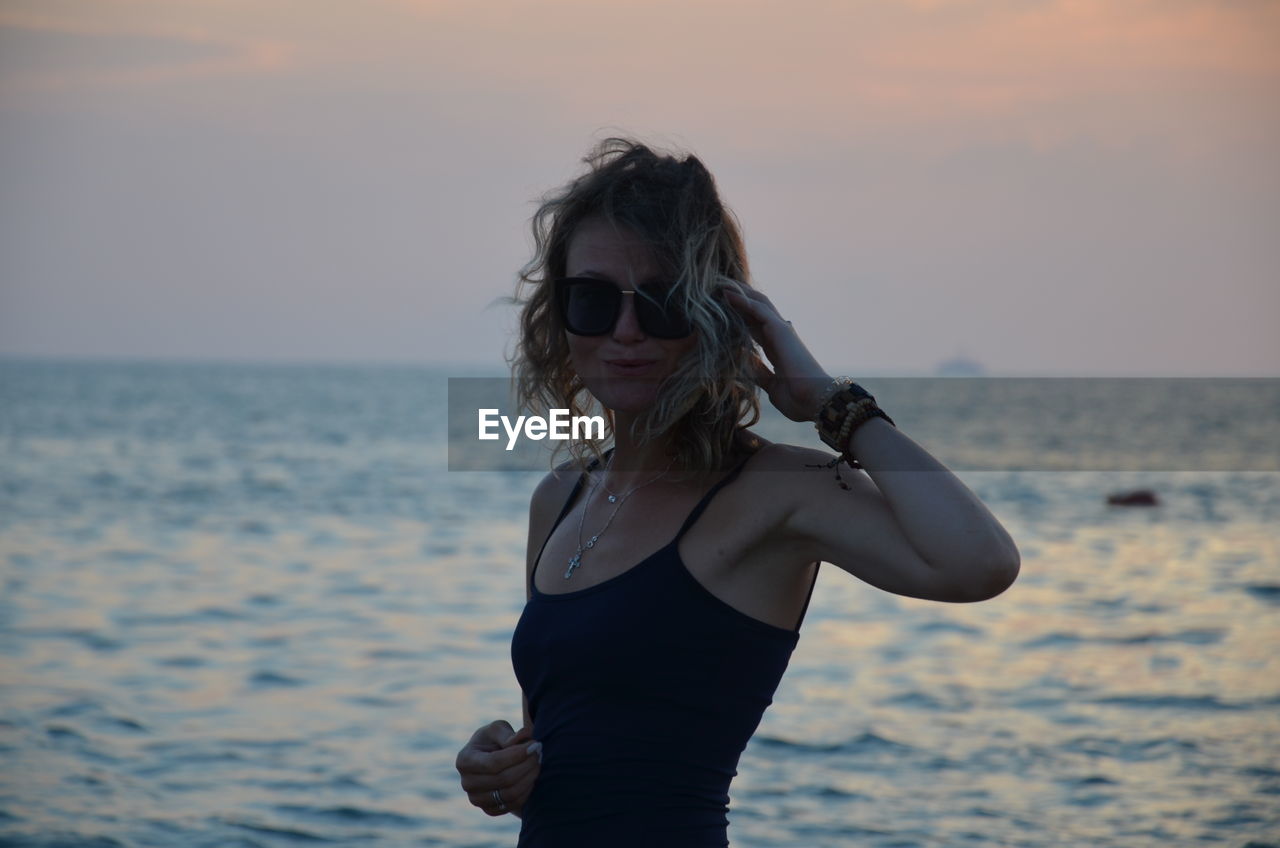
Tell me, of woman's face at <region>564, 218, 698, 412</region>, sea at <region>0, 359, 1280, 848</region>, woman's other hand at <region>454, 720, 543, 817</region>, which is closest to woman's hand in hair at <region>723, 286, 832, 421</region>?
woman's face at <region>564, 218, 698, 412</region>

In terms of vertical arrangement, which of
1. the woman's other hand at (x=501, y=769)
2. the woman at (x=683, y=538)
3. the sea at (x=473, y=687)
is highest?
the woman at (x=683, y=538)

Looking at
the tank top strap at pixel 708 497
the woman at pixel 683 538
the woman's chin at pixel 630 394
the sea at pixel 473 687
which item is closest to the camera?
the woman at pixel 683 538

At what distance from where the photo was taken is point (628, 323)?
2.18 metres

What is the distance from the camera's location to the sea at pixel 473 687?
264 inches

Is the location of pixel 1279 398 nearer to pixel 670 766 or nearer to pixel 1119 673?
pixel 1119 673

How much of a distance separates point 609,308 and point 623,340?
0.20 feet

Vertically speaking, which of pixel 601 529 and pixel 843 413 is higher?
pixel 843 413

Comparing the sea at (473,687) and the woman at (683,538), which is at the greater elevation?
the woman at (683,538)

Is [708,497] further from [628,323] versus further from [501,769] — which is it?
[501,769]

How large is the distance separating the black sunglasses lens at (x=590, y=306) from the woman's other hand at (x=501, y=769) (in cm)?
68

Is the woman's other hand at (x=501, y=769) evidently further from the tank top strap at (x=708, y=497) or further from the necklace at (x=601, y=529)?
the tank top strap at (x=708, y=497)

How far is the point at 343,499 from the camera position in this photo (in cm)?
2178

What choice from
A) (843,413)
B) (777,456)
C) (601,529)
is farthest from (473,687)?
(843,413)

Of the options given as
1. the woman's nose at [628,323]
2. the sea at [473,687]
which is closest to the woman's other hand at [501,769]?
the woman's nose at [628,323]
